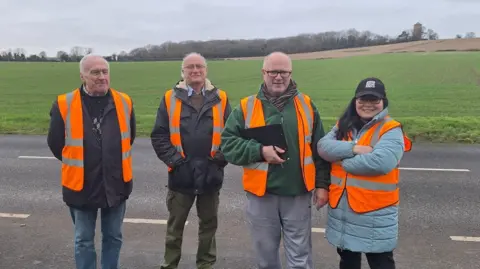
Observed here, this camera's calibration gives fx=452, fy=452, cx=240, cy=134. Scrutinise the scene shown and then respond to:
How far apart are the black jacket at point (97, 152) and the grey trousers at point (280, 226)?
1.14 m

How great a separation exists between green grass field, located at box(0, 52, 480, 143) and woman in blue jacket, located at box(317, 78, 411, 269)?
8362 mm

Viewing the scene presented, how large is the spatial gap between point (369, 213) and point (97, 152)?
2129mm

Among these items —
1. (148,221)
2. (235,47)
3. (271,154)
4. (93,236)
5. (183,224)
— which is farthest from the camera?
(235,47)

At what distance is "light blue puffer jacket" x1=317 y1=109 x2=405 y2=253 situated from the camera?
9.98 feet

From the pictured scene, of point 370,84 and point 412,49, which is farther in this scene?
point 412,49

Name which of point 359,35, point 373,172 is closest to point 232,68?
point 359,35

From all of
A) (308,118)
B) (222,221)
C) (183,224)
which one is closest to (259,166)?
(308,118)

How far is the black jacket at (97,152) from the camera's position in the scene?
3592mm

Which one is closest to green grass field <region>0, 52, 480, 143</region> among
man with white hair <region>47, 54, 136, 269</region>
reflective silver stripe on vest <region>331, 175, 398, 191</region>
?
man with white hair <region>47, 54, 136, 269</region>

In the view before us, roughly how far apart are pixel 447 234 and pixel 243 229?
2296 millimetres

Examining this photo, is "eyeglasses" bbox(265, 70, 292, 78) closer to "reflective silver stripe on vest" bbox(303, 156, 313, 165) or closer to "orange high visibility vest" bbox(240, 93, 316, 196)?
"orange high visibility vest" bbox(240, 93, 316, 196)

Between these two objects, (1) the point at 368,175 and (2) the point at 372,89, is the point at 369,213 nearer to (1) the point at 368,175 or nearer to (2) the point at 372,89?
(1) the point at 368,175

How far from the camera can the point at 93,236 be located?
378cm

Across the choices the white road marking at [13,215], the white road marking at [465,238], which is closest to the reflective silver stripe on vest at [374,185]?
the white road marking at [465,238]
